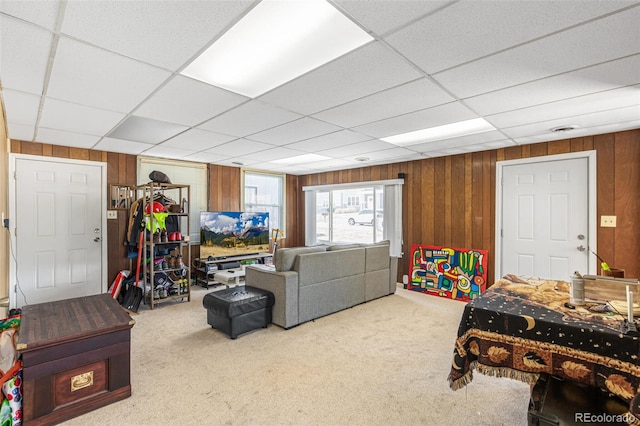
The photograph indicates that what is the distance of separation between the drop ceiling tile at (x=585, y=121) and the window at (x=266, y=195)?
458cm

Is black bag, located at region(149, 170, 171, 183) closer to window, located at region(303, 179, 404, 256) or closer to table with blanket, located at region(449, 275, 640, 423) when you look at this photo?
window, located at region(303, 179, 404, 256)

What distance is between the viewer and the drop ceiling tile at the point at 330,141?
3.67 meters

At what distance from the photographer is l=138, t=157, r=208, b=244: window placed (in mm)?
5096

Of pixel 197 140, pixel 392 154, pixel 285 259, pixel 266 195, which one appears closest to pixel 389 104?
pixel 285 259

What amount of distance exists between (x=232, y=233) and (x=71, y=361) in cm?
371

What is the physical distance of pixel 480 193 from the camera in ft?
15.2

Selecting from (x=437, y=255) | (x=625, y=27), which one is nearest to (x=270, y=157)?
(x=437, y=255)

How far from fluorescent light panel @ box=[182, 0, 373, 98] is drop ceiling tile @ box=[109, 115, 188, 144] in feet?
4.30

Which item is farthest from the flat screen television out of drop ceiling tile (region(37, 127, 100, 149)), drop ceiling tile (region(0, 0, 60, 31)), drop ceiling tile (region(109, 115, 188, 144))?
drop ceiling tile (region(0, 0, 60, 31))

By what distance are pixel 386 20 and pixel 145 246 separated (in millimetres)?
3999

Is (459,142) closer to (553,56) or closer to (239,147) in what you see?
(553,56)

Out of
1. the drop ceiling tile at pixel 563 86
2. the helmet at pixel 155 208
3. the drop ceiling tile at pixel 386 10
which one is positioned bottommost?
the helmet at pixel 155 208

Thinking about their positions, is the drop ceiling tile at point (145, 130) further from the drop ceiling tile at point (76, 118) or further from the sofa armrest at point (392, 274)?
the sofa armrest at point (392, 274)

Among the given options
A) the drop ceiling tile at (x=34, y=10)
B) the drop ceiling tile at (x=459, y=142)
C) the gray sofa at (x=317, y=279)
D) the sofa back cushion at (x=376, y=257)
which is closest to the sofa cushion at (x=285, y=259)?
the gray sofa at (x=317, y=279)
